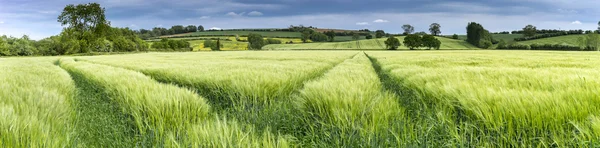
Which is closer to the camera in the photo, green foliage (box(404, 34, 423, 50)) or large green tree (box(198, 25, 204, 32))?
green foliage (box(404, 34, 423, 50))

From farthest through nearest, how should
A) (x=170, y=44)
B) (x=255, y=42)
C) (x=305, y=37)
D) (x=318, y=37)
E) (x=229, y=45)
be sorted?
(x=318, y=37) → (x=305, y=37) → (x=229, y=45) → (x=255, y=42) → (x=170, y=44)

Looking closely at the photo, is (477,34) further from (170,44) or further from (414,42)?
(170,44)

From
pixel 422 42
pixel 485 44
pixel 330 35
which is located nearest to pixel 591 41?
pixel 485 44

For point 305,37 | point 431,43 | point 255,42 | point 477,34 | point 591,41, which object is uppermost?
point 305,37

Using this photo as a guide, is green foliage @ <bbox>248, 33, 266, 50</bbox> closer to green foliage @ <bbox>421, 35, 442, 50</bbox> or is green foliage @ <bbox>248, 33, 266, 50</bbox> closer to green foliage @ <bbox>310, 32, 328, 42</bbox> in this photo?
green foliage @ <bbox>310, 32, 328, 42</bbox>

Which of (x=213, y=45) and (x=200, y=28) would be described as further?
(x=200, y=28)

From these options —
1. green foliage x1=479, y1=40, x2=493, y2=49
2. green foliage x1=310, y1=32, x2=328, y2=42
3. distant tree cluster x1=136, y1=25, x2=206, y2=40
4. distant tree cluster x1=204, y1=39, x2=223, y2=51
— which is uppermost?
distant tree cluster x1=136, y1=25, x2=206, y2=40

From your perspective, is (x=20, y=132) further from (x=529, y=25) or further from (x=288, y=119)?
(x=529, y=25)

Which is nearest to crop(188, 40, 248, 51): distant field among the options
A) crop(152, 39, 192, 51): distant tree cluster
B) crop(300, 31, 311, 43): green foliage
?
crop(152, 39, 192, 51): distant tree cluster

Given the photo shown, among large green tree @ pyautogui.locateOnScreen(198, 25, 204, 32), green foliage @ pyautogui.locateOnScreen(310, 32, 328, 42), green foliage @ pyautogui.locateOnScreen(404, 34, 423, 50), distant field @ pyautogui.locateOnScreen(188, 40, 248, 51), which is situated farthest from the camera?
large green tree @ pyautogui.locateOnScreen(198, 25, 204, 32)

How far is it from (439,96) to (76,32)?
5959 centimetres

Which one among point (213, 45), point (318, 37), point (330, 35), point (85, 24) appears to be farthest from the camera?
point (330, 35)

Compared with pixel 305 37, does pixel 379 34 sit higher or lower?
higher

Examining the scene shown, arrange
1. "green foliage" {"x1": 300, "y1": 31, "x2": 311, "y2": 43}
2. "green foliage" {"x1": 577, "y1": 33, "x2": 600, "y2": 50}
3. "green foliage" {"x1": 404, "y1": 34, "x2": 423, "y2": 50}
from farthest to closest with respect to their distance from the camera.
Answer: "green foliage" {"x1": 300, "y1": 31, "x2": 311, "y2": 43}
"green foliage" {"x1": 404, "y1": 34, "x2": 423, "y2": 50}
"green foliage" {"x1": 577, "y1": 33, "x2": 600, "y2": 50}
